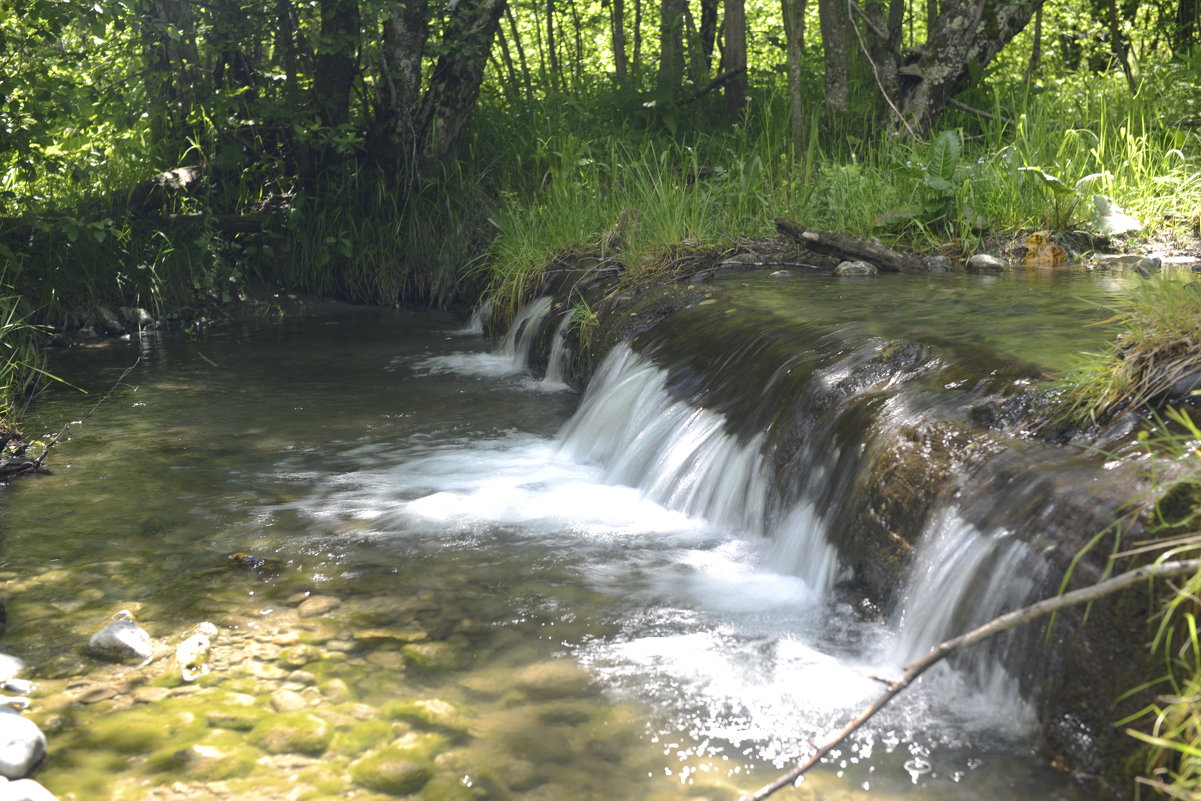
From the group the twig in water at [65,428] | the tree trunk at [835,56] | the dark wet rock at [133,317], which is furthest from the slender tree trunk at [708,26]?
the twig in water at [65,428]

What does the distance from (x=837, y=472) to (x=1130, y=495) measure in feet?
3.66

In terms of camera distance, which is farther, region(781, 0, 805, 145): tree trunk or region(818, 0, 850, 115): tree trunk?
region(818, 0, 850, 115): tree trunk

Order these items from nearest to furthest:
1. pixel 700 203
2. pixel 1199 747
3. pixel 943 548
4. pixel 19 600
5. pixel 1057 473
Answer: pixel 1199 747, pixel 1057 473, pixel 943 548, pixel 19 600, pixel 700 203

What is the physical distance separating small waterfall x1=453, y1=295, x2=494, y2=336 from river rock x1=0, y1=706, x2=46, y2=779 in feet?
20.1

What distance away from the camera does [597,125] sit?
951 centimetres

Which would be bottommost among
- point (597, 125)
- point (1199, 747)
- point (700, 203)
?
point (1199, 747)

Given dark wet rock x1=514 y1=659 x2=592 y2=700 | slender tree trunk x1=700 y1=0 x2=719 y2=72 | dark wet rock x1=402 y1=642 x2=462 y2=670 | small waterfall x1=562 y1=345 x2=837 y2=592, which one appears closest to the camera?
dark wet rock x1=514 y1=659 x2=592 y2=700

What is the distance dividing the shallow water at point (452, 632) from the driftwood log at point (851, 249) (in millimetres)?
2116

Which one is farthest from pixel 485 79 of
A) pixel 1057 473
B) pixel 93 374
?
pixel 1057 473

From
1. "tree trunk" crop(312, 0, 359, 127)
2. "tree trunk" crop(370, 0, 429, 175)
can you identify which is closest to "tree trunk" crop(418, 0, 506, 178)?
"tree trunk" crop(370, 0, 429, 175)

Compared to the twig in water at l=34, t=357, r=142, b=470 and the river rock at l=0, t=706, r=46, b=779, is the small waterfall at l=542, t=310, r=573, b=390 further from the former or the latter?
the river rock at l=0, t=706, r=46, b=779

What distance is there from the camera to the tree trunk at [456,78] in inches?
346

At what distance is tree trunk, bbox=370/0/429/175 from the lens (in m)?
8.83

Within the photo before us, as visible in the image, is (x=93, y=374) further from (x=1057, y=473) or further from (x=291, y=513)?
(x=1057, y=473)
